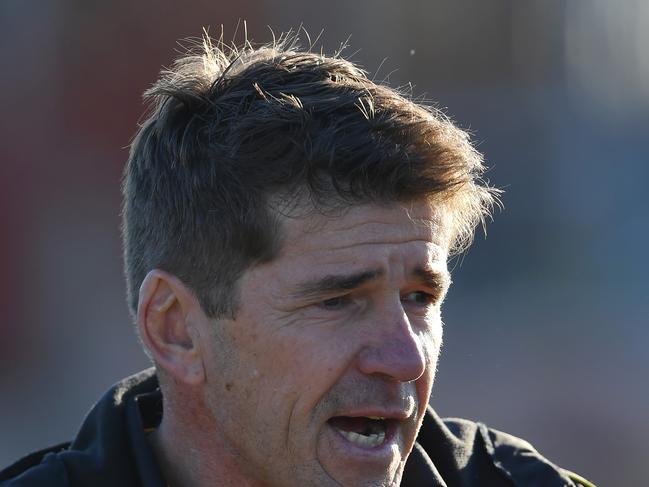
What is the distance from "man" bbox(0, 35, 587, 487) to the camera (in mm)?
2703

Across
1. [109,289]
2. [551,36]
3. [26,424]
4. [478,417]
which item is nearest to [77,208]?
[109,289]

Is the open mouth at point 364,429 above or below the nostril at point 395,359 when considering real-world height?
below

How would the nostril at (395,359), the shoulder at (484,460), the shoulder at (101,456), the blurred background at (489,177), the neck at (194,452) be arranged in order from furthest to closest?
the blurred background at (489,177) → the shoulder at (484,460) → the neck at (194,452) → the shoulder at (101,456) → the nostril at (395,359)

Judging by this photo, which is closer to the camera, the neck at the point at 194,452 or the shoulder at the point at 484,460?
the neck at the point at 194,452

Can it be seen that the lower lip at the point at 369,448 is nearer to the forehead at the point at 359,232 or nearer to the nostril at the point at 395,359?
the nostril at the point at 395,359

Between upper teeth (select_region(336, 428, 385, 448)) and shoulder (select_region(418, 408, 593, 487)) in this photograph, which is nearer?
upper teeth (select_region(336, 428, 385, 448))

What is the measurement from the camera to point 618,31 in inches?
527

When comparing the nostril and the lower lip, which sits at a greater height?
the nostril

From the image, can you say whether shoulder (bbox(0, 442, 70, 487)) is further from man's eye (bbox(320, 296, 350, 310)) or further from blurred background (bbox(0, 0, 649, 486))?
blurred background (bbox(0, 0, 649, 486))

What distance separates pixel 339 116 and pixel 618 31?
1130 centimetres

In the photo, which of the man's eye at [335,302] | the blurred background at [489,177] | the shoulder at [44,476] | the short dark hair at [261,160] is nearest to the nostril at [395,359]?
the man's eye at [335,302]

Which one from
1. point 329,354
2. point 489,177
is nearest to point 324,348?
point 329,354

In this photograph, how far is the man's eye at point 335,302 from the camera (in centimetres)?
273

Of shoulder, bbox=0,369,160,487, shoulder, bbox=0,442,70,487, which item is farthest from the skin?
shoulder, bbox=0,442,70,487
